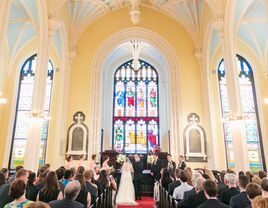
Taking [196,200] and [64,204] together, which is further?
[196,200]

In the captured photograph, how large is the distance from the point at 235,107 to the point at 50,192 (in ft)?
23.7

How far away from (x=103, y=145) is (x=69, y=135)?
4.16 metres

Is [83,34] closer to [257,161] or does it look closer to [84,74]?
[84,74]

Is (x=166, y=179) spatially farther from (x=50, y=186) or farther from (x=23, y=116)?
(x=23, y=116)

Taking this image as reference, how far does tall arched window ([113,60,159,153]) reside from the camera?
55.0 feet

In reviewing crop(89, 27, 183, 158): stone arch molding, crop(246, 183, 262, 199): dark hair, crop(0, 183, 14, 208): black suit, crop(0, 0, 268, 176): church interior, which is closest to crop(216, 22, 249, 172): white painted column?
crop(0, 0, 268, 176): church interior

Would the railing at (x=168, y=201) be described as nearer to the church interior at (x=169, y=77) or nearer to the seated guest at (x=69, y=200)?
the seated guest at (x=69, y=200)

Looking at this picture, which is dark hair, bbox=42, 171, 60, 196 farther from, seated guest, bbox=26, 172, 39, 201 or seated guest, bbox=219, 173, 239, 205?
seated guest, bbox=219, 173, 239, 205

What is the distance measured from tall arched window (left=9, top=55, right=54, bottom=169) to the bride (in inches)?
243

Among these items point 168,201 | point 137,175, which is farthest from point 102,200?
point 137,175

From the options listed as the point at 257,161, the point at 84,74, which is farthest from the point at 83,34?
the point at 257,161

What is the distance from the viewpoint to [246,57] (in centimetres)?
1409

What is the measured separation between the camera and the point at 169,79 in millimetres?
13711

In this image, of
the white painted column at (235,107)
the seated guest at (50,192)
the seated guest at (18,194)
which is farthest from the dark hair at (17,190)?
the white painted column at (235,107)
